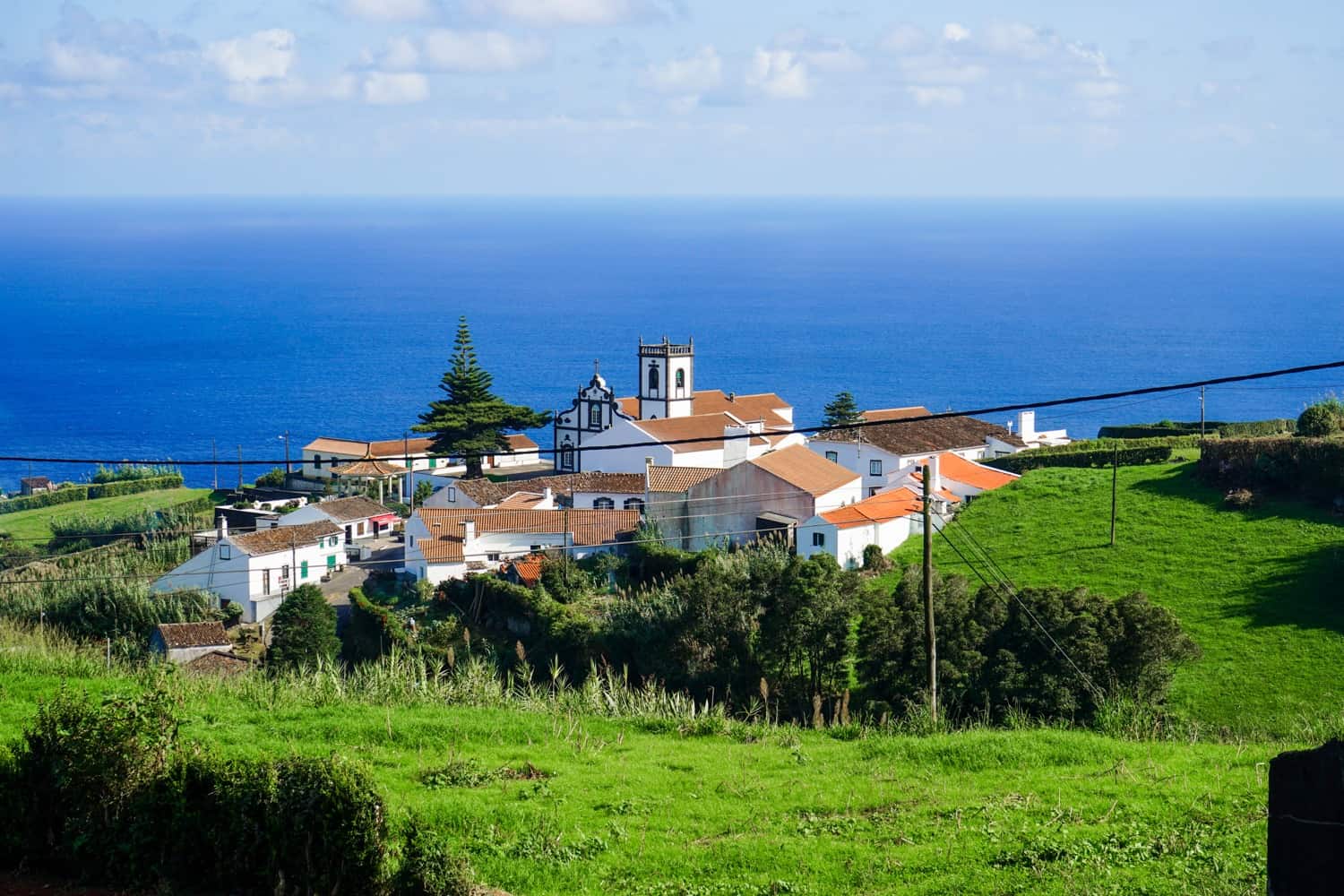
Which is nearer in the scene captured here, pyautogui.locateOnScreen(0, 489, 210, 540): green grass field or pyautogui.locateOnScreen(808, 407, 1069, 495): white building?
pyautogui.locateOnScreen(808, 407, 1069, 495): white building

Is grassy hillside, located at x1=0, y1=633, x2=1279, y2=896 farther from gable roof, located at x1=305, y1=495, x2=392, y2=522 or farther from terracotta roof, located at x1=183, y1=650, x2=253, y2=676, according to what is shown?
gable roof, located at x1=305, y1=495, x2=392, y2=522

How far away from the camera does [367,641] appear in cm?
3098

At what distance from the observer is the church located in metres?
51.6

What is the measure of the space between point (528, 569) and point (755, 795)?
22.8 metres

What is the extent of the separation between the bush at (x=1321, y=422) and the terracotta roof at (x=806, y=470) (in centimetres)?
1145

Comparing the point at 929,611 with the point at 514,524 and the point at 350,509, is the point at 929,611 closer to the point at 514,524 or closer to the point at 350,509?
the point at 514,524

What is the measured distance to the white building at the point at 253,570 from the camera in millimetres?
36500

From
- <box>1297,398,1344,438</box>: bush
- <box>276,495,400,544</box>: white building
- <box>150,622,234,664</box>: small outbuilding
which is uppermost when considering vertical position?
<box>1297,398,1344,438</box>: bush

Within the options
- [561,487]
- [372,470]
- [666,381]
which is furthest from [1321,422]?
[372,470]

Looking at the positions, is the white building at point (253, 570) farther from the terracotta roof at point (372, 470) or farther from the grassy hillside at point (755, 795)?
the grassy hillside at point (755, 795)

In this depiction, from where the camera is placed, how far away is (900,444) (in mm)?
45000

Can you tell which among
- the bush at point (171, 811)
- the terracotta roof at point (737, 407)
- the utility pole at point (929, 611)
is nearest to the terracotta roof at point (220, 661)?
the utility pole at point (929, 611)

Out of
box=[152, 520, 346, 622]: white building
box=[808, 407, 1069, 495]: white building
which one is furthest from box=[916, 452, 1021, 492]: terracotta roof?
box=[152, 520, 346, 622]: white building

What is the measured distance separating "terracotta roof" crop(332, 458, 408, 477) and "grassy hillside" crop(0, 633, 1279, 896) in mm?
41483
